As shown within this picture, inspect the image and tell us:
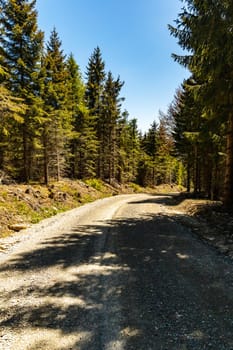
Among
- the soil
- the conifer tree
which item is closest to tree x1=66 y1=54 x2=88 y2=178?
the conifer tree

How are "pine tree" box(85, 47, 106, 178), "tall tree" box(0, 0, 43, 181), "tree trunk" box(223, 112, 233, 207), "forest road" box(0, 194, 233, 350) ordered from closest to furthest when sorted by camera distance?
"forest road" box(0, 194, 233, 350) → "tree trunk" box(223, 112, 233, 207) → "tall tree" box(0, 0, 43, 181) → "pine tree" box(85, 47, 106, 178)

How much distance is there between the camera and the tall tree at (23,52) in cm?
1677

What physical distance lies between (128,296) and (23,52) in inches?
707

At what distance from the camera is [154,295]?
177 inches

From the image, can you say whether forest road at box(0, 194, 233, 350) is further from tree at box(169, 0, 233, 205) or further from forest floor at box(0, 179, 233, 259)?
tree at box(169, 0, 233, 205)

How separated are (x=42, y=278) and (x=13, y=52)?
16832 mm

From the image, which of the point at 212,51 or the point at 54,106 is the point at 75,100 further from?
the point at 212,51

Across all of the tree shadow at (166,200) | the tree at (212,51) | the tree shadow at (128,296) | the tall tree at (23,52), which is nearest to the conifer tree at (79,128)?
the tall tree at (23,52)

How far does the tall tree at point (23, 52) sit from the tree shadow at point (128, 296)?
11956 millimetres

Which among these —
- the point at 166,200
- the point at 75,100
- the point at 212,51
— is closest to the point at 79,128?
the point at 75,100

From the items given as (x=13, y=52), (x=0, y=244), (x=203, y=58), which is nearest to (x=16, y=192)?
(x=0, y=244)

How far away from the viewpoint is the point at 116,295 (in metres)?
4.51

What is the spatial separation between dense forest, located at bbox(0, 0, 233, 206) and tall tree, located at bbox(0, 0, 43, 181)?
6 centimetres

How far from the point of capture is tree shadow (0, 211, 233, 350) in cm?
331
